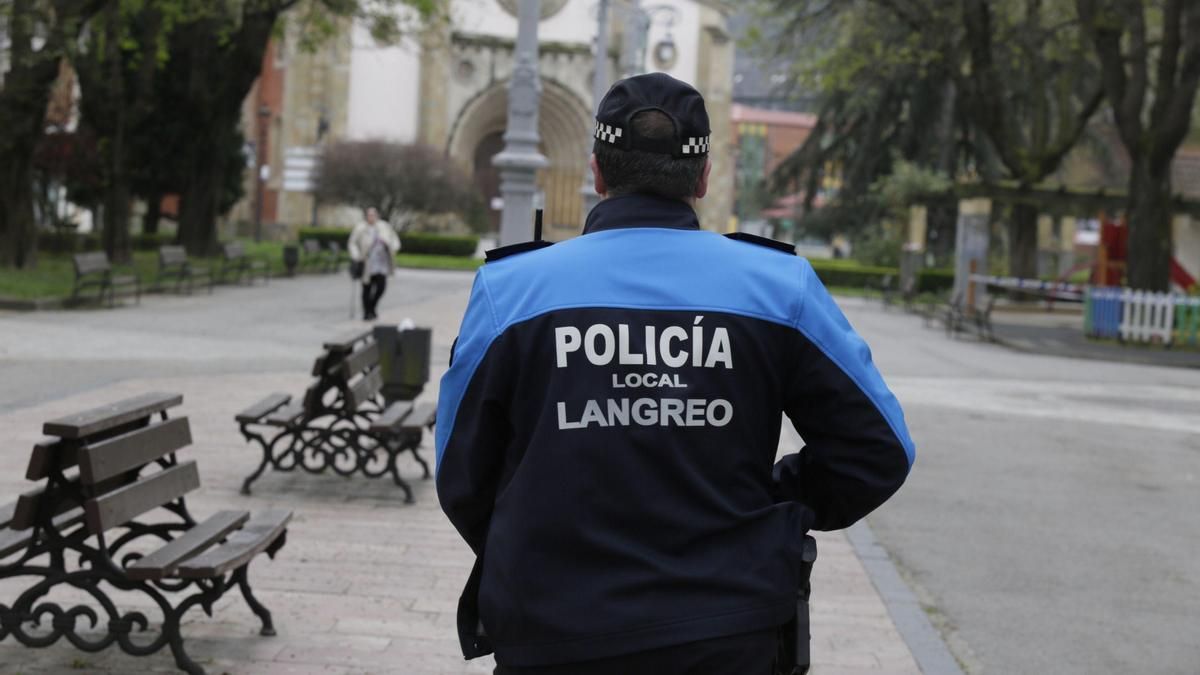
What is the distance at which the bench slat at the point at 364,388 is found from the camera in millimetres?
9203

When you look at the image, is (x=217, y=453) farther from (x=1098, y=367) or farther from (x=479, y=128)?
(x=479, y=128)

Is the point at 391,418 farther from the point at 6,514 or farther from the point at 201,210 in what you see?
the point at 201,210

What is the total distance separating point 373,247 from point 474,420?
64.7 ft

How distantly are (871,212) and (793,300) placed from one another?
48274mm

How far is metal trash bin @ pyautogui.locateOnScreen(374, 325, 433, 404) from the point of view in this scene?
37.1 feet

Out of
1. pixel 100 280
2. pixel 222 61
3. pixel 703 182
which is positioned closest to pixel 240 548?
pixel 703 182

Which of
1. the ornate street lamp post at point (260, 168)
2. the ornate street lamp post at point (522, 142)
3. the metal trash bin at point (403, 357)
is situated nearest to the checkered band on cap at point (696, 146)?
the metal trash bin at point (403, 357)

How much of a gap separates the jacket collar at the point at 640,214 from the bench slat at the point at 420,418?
6.39 metres

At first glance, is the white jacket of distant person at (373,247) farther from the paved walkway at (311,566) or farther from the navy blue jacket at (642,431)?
the navy blue jacket at (642,431)

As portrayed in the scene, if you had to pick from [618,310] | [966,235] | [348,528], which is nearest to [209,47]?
[966,235]

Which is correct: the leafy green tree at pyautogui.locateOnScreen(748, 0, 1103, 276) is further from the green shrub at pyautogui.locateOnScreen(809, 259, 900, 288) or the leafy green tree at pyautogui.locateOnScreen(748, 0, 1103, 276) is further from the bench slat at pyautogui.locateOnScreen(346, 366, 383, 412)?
the bench slat at pyautogui.locateOnScreen(346, 366, 383, 412)

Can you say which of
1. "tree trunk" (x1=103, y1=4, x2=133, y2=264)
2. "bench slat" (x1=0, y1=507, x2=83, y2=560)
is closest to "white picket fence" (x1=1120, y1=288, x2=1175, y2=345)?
"tree trunk" (x1=103, y1=4, x2=133, y2=264)

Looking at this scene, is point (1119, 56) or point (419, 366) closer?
point (419, 366)

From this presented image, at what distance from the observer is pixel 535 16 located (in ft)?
41.8
